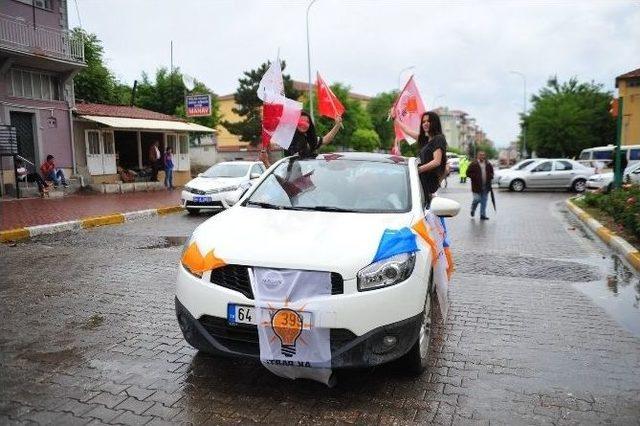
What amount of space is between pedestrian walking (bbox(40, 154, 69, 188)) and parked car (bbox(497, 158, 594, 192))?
1945 centimetres

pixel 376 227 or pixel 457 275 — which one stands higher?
pixel 376 227

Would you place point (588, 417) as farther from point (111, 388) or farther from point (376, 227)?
point (111, 388)

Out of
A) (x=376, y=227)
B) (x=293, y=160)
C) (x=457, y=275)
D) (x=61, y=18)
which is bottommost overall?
(x=457, y=275)

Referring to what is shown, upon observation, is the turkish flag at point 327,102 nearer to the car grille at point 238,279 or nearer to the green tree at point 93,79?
the car grille at point 238,279

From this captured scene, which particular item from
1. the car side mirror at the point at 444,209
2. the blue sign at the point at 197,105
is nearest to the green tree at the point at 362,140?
the blue sign at the point at 197,105

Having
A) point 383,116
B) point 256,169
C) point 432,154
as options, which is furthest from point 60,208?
point 383,116

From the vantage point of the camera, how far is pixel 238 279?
3369 millimetres

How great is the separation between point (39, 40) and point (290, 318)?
69.2 ft

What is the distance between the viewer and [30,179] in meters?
20.1

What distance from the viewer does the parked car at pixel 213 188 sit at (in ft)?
46.4

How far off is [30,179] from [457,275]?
18300 millimetres

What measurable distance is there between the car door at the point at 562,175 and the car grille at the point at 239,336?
2453cm

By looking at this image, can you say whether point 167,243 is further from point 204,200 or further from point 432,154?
point 432,154

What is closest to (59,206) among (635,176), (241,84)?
(635,176)
